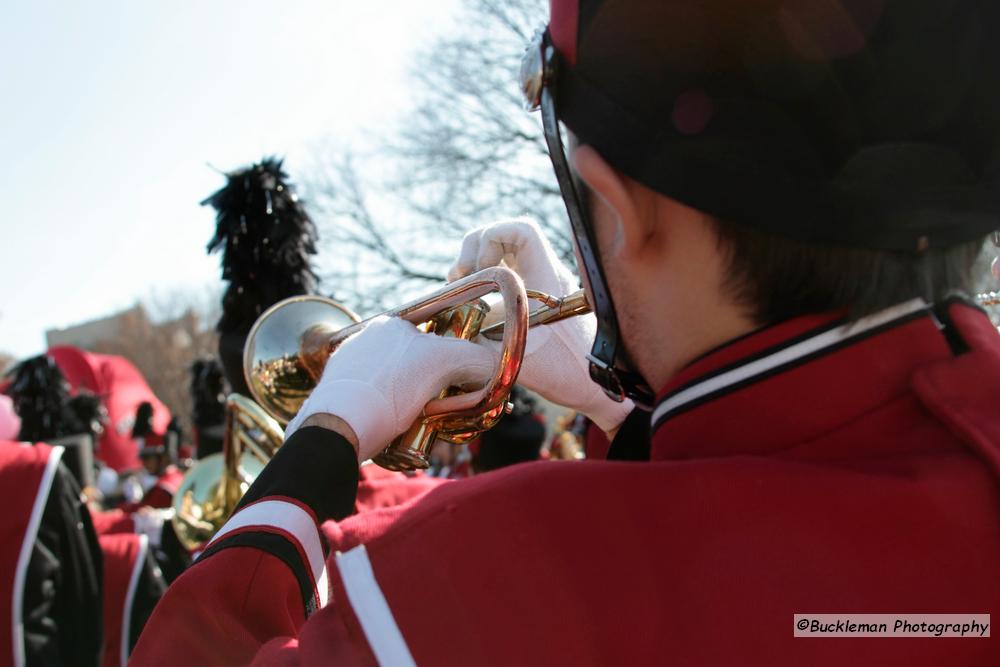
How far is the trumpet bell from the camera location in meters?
2.52

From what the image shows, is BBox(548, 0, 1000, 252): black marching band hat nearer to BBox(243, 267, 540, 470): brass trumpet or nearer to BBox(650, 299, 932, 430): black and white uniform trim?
BBox(650, 299, 932, 430): black and white uniform trim

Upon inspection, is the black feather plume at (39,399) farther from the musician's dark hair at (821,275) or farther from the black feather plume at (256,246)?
the musician's dark hair at (821,275)

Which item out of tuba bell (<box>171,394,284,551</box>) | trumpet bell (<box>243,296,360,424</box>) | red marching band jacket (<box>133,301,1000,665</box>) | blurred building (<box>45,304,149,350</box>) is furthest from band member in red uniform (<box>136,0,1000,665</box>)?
blurred building (<box>45,304,149,350</box>)

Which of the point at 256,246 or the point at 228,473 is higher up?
the point at 256,246

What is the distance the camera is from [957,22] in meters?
1.05

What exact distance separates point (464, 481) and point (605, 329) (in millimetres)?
321

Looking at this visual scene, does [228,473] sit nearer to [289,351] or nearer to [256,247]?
[256,247]

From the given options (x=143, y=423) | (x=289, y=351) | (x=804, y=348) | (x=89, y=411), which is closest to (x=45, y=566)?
(x=289, y=351)

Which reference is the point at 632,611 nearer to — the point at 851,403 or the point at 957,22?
the point at 851,403

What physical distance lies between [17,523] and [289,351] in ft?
4.62

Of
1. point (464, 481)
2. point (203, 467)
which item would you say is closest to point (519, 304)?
point (464, 481)

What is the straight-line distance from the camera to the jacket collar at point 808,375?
106 centimetres

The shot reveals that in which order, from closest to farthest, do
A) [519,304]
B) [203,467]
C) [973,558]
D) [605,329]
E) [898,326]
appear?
[973,558] → [898,326] → [605,329] → [519,304] → [203,467]

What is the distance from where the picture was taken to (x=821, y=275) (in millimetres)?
1082
